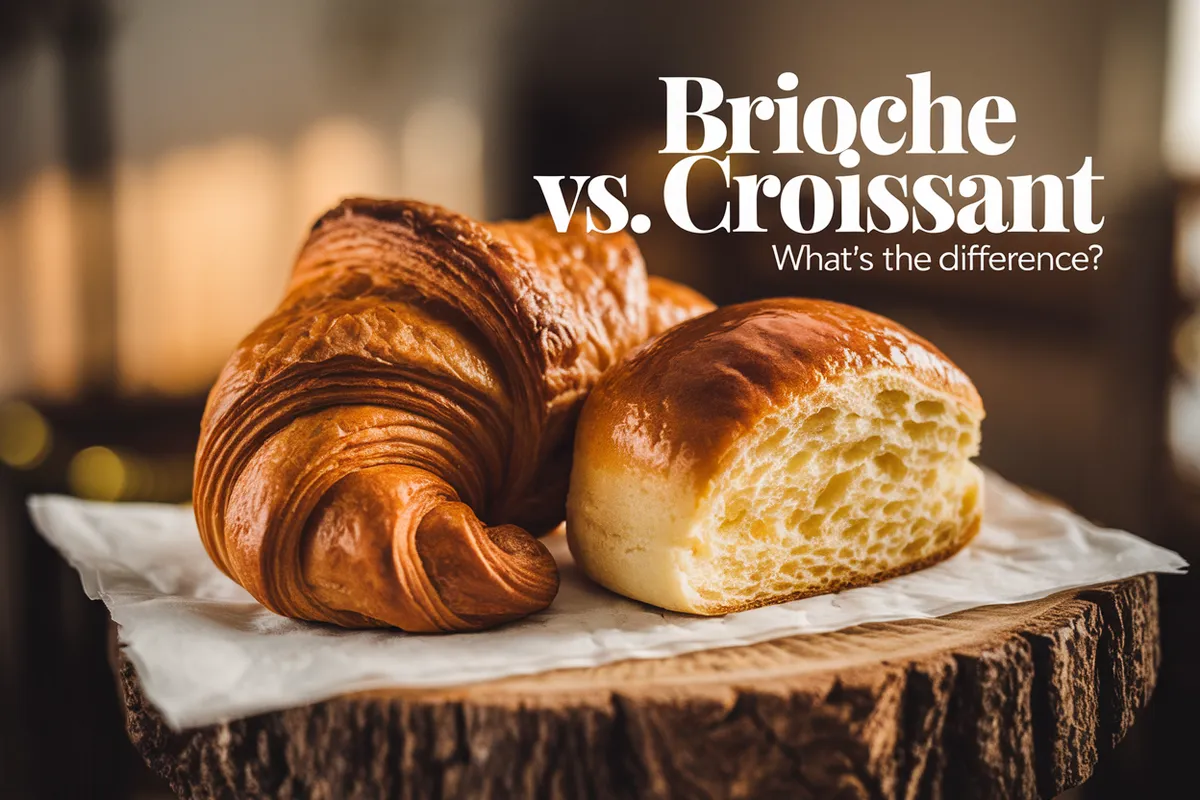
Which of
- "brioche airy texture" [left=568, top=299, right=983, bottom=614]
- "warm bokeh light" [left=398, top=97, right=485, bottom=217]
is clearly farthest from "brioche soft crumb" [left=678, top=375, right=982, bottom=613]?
"warm bokeh light" [left=398, top=97, right=485, bottom=217]

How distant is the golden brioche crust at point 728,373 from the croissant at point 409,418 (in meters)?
0.13

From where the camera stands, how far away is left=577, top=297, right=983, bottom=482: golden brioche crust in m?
1.44

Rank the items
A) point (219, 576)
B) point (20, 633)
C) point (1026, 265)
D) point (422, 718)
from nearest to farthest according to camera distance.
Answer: point (422, 718)
point (219, 576)
point (20, 633)
point (1026, 265)

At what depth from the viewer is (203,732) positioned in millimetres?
1246

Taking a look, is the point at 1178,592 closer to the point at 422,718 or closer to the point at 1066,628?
the point at 1066,628

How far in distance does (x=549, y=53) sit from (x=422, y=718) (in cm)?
292

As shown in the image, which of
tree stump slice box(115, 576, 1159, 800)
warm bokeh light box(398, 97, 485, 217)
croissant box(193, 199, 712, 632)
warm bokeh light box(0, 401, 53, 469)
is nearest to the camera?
tree stump slice box(115, 576, 1159, 800)

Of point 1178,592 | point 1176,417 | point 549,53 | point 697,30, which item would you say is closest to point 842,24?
point 697,30

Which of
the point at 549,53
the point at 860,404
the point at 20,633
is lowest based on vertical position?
the point at 20,633

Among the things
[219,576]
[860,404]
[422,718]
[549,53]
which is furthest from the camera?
[549,53]

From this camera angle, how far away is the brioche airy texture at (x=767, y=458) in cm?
144

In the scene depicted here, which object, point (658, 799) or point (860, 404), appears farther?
point (860, 404)

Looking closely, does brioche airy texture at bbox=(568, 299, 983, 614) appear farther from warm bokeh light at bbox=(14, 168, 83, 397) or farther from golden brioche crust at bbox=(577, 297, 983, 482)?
warm bokeh light at bbox=(14, 168, 83, 397)

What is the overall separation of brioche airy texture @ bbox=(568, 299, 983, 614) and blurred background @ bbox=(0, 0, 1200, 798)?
2.23 metres
